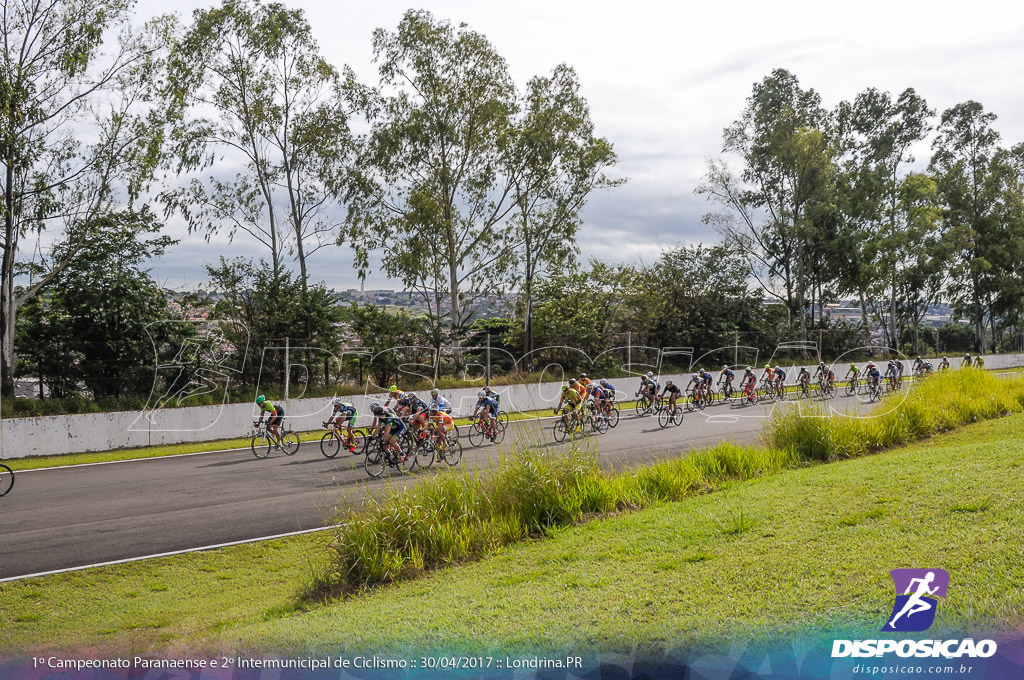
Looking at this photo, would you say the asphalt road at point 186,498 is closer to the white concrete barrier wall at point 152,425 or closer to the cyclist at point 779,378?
the white concrete barrier wall at point 152,425

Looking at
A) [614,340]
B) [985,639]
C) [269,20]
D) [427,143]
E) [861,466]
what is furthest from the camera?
[614,340]

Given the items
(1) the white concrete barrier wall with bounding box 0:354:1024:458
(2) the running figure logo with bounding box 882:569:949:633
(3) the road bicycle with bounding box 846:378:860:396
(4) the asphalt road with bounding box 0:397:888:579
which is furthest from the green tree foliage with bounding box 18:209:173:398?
(3) the road bicycle with bounding box 846:378:860:396

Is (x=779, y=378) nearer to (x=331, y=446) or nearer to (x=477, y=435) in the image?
(x=477, y=435)

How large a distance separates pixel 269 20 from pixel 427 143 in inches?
324

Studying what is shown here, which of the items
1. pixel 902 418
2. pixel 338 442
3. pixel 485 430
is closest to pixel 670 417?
pixel 485 430

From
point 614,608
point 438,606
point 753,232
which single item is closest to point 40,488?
point 438,606

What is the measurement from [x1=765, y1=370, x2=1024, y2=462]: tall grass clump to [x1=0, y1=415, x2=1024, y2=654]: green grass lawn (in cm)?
306

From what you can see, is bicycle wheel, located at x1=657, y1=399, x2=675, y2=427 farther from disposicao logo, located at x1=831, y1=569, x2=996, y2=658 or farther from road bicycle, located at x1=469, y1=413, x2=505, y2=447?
disposicao logo, located at x1=831, y1=569, x2=996, y2=658

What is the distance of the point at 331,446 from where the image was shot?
62.7 feet

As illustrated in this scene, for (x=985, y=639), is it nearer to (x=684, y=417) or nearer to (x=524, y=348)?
(x=684, y=417)

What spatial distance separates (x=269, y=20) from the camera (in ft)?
100

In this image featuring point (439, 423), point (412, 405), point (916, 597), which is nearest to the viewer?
point (916, 597)

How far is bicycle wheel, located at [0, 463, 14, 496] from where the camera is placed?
14.4m

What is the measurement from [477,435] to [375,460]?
5.75m
